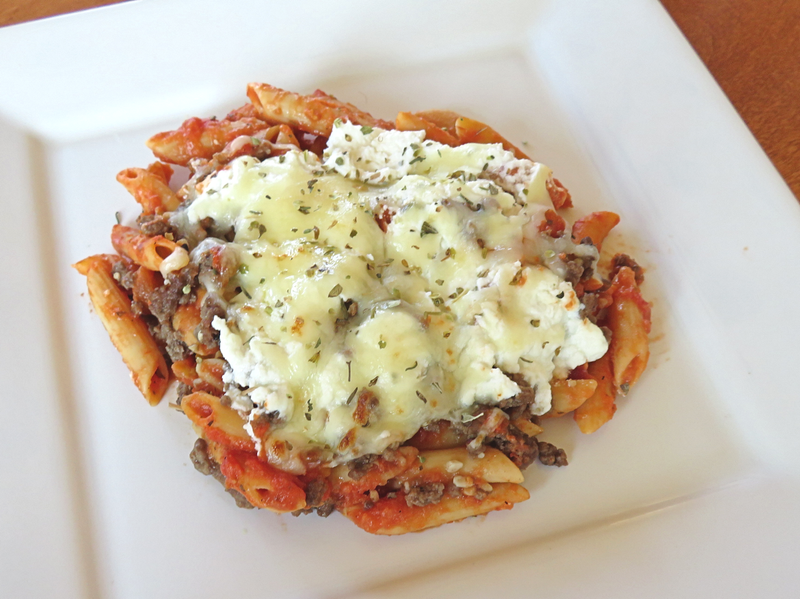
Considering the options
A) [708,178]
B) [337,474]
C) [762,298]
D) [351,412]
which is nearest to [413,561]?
[337,474]

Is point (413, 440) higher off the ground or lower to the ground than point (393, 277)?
lower

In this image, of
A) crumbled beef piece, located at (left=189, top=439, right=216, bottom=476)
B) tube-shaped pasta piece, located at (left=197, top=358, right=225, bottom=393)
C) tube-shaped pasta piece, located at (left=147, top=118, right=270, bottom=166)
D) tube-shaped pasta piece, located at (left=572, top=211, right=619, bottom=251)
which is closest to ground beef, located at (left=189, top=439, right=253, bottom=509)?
crumbled beef piece, located at (left=189, top=439, right=216, bottom=476)

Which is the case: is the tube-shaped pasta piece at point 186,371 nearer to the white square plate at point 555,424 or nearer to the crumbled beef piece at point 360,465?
the white square plate at point 555,424

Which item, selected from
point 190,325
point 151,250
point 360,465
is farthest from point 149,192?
point 360,465

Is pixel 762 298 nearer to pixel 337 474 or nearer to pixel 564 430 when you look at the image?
pixel 564 430

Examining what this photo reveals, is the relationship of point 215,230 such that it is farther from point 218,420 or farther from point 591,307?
point 591,307

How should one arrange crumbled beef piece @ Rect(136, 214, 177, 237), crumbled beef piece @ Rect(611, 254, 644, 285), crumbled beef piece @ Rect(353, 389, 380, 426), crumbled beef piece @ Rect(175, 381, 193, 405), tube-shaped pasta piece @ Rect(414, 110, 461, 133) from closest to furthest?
1. crumbled beef piece @ Rect(353, 389, 380, 426)
2. crumbled beef piece @ Rect(175, 381, 193, 405)
3. crumbled beef piece @ Rect(136, 214, 177, 237)
4. crumbled beef piece @ Rect(611, 254, 644, 285)
5. tube-shaped pasta piece @ Rect(414, 110, 461, 133)

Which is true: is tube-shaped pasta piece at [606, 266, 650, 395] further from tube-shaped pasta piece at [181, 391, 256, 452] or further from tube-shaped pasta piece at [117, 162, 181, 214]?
tube-shaped pasta piece at [117, 162, 181, 214]
